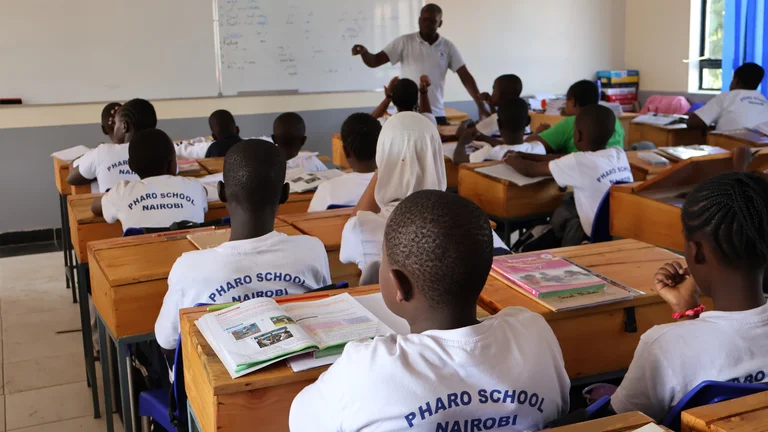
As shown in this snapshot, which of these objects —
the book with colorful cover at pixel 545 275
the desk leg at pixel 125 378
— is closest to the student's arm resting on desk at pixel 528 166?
the book with colorful cover at pixel 545 275

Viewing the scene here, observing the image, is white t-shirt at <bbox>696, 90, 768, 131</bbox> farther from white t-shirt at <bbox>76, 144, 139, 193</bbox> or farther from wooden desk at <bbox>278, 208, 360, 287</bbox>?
white t-shirt at <bbox>76, 144, 139, 193</bbox>

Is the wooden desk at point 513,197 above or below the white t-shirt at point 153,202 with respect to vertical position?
below

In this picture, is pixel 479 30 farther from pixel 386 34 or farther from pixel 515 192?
pixel 515 192

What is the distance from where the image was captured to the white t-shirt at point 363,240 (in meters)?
2.33

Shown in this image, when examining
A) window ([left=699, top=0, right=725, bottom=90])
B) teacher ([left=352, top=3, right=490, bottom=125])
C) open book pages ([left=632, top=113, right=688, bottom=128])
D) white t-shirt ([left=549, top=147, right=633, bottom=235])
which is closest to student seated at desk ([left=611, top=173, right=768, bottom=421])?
white t-shirt ([left=549, top=147, right=633, bottom=235])

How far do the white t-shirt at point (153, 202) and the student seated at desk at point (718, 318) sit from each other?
195 cm

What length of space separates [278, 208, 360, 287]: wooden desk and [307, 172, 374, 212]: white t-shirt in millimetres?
187

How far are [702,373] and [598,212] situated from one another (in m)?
1.88

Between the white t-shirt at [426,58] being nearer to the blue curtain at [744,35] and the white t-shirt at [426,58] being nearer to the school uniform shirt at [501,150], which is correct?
the school uniform shirt at [501,150]

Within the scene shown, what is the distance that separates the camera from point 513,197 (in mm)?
3580

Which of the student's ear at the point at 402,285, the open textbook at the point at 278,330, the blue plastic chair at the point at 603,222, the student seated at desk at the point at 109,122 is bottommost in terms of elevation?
the blue plastic chair at the point at 603,222

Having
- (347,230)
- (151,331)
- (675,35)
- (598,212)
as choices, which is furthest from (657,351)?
(675,35)

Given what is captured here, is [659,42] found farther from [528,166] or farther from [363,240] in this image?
[363,240]

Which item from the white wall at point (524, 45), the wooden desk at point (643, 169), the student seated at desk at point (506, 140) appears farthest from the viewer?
the white wall at point (524, 45)
